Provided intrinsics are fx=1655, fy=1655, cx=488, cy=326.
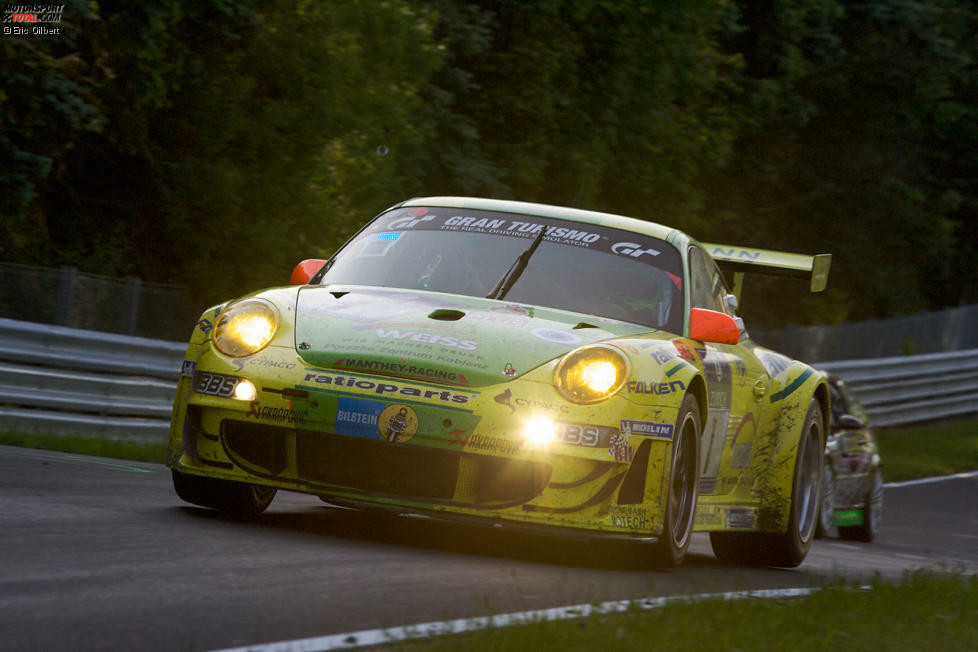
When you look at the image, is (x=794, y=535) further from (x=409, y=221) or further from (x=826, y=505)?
(x=826, y=505)

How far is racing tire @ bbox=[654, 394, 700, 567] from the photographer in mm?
6340

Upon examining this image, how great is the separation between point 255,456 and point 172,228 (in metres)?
12.8

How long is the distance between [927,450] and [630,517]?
1571 centimetres

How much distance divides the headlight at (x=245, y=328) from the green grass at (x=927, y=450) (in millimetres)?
13511

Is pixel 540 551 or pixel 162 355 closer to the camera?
pixel 540 551

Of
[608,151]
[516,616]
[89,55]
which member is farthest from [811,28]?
[516,616]

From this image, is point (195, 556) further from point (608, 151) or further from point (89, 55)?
point (608, 151)

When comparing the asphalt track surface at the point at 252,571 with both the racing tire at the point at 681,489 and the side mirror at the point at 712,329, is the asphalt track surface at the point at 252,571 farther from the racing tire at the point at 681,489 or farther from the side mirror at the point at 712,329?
the side mirror at the point at 712,329

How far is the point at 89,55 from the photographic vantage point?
1684 centimetres

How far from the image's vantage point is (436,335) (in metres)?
6.24

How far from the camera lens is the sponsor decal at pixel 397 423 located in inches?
236

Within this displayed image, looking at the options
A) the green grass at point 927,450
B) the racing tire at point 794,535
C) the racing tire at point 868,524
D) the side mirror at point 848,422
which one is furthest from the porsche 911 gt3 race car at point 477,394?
the green grass at point 927,450

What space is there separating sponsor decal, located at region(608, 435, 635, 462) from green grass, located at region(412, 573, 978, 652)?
701 millimetres

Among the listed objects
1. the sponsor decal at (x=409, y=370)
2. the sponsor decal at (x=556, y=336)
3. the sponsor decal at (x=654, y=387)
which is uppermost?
the sponsor decal at (x=556, y=336)
